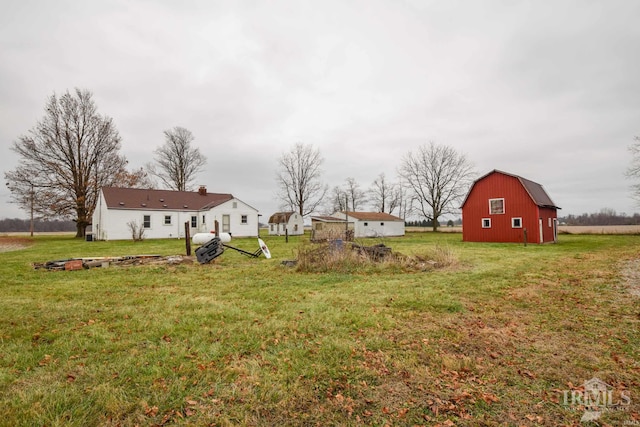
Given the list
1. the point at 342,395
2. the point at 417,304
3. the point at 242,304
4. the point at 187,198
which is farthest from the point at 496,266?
the point at 187,198

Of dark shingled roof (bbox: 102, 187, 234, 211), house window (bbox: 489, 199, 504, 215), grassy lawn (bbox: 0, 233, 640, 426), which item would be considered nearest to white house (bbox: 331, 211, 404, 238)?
house window (bbox: 489, 199, 504, 215)

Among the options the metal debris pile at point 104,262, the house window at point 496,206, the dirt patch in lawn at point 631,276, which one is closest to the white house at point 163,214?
the metal debris pile at point 104,262

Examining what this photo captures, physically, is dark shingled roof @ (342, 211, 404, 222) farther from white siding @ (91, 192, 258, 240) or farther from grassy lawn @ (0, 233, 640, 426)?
grassy lawn @ (0, 233, 640, 426)

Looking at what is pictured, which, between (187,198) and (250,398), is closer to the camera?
(250,398)

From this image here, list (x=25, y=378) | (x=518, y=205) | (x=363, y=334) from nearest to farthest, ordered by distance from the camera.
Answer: (x=25, y=378), (x=363, y=334), (x=518, y=205)

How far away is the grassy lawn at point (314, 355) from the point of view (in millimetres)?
2799

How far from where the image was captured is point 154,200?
105 feet

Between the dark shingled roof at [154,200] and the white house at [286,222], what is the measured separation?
10062mm

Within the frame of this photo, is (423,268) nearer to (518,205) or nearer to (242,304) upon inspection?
(242,304)

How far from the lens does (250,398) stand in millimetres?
2982

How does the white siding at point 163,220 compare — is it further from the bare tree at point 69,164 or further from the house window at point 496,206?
the house window at point 496,206

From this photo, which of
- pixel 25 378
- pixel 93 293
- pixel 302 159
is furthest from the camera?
pixel 302 159

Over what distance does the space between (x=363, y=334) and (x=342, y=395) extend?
1647 mm

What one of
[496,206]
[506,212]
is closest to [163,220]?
[496,206]
